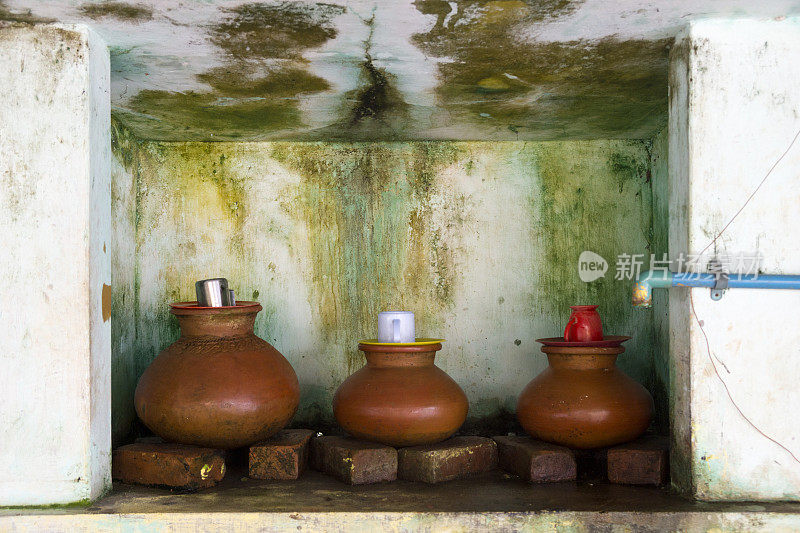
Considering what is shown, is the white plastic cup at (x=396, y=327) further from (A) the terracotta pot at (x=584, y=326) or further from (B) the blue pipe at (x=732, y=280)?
(B) the blue pipe at (x=732, y=280)

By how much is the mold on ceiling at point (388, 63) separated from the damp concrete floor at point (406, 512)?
4.68ft

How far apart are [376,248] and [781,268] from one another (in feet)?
5.65

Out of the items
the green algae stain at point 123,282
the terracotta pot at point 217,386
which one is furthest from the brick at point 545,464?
the green algae stain at point 123,282

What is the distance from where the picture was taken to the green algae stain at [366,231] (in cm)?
307

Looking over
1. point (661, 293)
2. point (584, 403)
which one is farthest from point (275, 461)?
point (661, 293)

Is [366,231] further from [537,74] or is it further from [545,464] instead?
[545,464]

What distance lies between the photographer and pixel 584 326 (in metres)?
2.51

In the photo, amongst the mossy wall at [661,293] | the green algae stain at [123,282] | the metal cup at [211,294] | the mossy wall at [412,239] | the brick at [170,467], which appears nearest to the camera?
the brick at [170,467]

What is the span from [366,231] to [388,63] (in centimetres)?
106

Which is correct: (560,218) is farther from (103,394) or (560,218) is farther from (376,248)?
(103,394)

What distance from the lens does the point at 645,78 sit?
2.31m

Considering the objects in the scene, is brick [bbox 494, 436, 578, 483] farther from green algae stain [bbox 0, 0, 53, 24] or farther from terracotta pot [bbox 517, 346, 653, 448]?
green algae stain [bbox 0, 0, 53, 24]

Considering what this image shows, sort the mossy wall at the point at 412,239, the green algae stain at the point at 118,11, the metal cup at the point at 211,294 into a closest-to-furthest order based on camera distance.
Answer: the green algae stain at the point at 118,11 < the metal cup at the point at 211,294 < the mossy wall at the point at 412,239

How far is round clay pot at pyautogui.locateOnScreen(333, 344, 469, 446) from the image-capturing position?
7.55 ft
